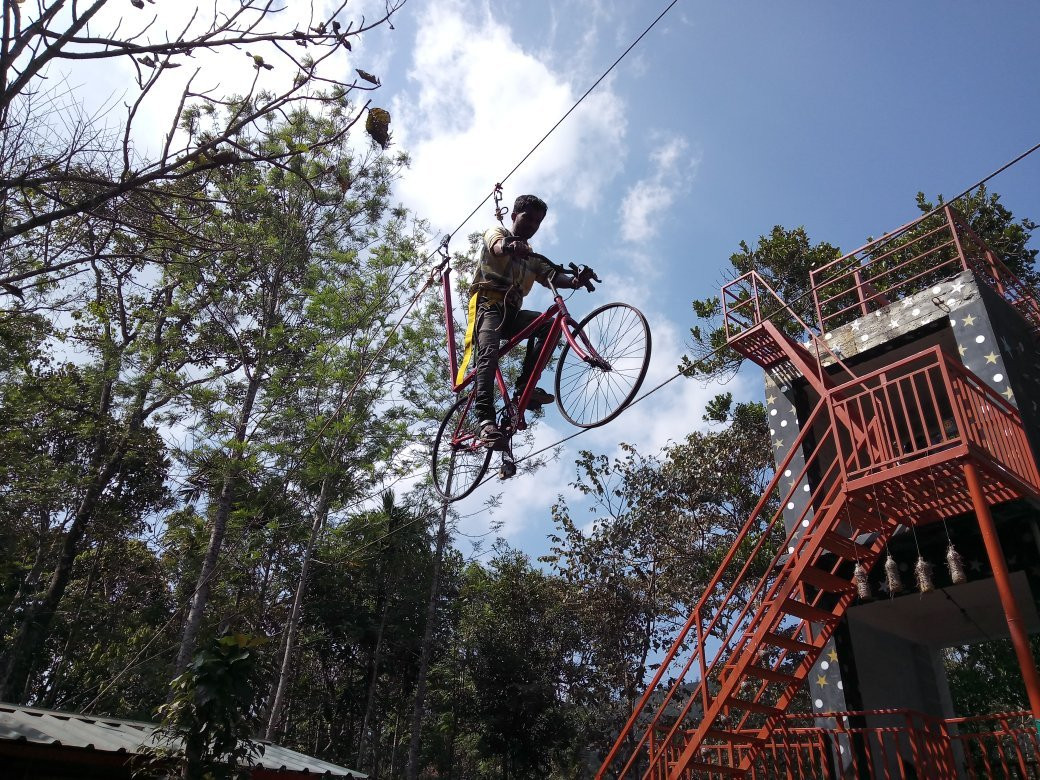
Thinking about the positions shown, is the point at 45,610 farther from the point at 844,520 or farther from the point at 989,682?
the point at 989,682

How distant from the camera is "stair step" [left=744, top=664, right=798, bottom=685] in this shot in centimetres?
649

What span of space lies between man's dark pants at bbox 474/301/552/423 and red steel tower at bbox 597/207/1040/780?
2.61m

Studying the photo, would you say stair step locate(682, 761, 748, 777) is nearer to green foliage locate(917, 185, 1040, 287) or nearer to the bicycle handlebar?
the bicycle handlebar

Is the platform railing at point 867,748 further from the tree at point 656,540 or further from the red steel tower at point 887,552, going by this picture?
the tree at point 656,540

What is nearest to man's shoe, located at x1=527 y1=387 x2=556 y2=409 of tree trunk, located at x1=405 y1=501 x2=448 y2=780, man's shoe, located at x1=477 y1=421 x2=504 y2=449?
man's shoe, located at x1=477 y1=421 x2=504 y2=449

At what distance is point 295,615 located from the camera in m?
13.2

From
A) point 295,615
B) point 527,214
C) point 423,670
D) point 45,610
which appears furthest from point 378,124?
point 45,610

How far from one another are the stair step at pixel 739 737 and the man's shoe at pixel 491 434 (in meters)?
3.21

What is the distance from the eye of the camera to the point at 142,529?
19.9m

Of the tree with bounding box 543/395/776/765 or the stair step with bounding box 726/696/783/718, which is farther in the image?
the tree with bounding box 543/395/776/765

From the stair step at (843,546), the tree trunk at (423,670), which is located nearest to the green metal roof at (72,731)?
the stair step at (843,546)

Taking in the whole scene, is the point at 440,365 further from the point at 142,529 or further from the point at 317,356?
the point at 142,529

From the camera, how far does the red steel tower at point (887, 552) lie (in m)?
6.27

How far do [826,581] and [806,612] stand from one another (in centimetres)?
38
